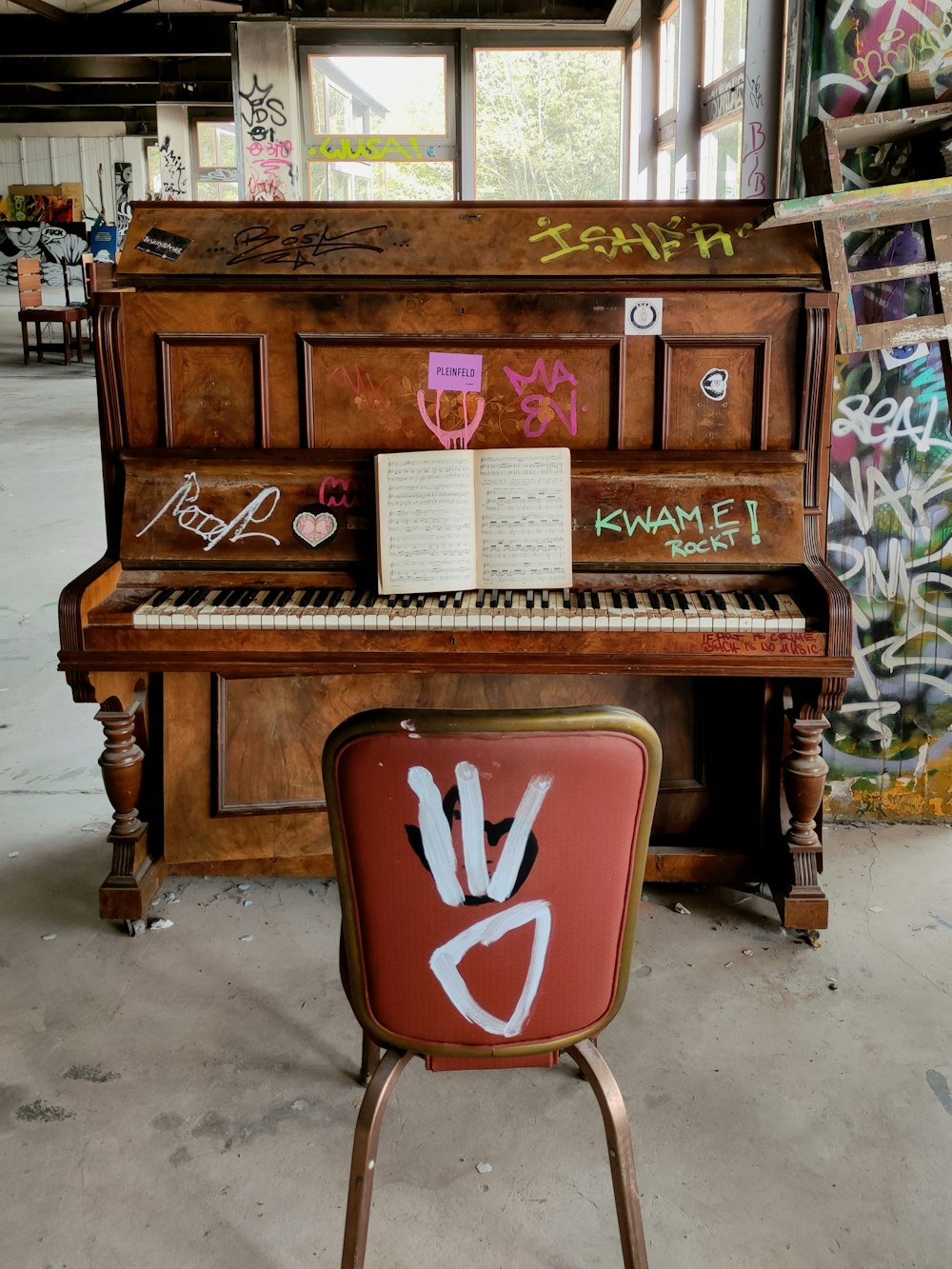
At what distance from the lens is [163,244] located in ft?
8.28

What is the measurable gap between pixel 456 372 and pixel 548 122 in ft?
Result: 24.8

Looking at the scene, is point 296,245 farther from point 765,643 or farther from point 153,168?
point 153,168

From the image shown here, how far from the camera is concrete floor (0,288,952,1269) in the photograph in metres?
Answer: 1.72

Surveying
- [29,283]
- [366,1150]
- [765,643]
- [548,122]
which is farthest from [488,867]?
[29,283]

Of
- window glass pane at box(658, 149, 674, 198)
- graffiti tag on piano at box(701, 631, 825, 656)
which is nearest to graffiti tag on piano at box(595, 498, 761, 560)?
graffiti tag on piano at box(701, 631, 825, 656)

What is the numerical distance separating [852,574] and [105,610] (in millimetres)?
1850

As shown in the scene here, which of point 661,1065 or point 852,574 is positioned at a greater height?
point 852,574

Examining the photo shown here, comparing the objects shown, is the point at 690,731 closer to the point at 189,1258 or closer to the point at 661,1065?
the point at 661,1065

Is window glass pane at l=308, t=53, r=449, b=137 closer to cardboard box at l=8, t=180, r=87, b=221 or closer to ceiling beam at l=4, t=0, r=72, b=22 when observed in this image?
ceiling beam at l=4, t=0, r=72, b=22

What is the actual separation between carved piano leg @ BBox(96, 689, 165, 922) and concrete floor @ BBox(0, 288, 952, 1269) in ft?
0.26

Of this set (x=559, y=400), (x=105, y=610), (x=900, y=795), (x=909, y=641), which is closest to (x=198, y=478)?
(x=105, y=610)

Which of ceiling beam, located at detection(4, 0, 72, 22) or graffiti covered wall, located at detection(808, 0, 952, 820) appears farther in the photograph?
ceiling beam, located at detection(4, 0, 72, 22)

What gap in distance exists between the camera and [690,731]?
2.71 m

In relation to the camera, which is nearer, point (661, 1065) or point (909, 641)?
point (661, 1065)
